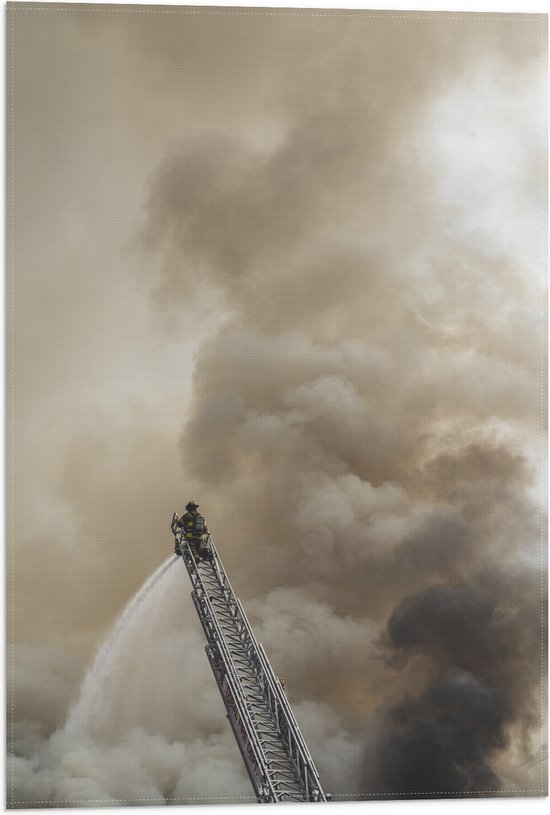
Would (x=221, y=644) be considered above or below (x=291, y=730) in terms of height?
above

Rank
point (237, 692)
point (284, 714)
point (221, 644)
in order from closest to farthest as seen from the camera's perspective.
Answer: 1. point (237, 692)
2. point (284, 714)
3. point (221, 644)

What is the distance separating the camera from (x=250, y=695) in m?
14.4

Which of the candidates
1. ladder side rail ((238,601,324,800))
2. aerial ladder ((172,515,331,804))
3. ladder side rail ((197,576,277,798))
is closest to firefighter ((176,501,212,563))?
aerial ladder ((172,515,331,804))

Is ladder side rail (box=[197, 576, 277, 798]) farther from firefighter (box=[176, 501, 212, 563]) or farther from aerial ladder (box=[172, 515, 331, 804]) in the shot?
firefighter (box=[176, 501, 212, 563])

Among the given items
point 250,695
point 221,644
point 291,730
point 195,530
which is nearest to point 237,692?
point 250,695

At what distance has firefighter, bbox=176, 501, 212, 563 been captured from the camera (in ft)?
47.8

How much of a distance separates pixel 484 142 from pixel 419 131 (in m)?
0.82

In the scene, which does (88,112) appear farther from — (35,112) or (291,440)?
(291,440)

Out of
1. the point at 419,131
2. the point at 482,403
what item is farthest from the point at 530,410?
the point at 419,131

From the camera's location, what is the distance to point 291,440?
15.2m

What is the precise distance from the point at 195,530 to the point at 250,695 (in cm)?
201

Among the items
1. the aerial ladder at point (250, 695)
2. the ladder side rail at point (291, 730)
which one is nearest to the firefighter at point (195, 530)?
the aerial ladder at point (250, 695)

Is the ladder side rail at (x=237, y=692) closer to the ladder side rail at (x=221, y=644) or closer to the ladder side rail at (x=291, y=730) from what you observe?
the ladder side rail at (x=221, y=644)

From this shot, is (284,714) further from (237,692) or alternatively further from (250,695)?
(237,692)
